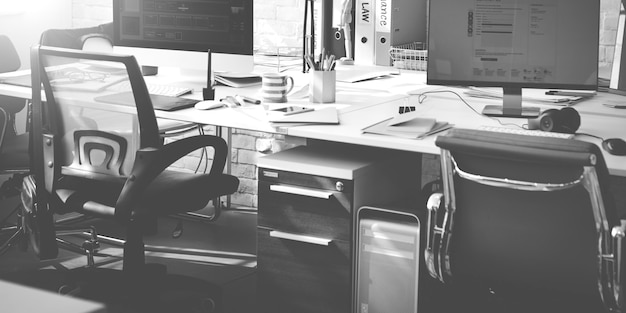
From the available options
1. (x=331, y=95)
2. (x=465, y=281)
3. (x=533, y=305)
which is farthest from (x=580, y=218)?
(x=331, y=95)

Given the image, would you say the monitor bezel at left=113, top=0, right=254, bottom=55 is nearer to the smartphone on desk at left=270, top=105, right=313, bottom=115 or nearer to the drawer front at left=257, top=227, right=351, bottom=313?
the smartphone on desk at left=270, top=105, right=313, bottom=115

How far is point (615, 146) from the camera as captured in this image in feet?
7.78

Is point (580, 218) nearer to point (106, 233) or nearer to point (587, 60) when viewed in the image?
point (587, 60)

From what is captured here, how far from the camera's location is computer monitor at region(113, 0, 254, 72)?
3383 millimetres

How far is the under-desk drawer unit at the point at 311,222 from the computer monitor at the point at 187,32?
708 mm

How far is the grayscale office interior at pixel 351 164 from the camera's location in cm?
211

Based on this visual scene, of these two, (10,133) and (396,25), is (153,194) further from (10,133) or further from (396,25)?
(396,25)

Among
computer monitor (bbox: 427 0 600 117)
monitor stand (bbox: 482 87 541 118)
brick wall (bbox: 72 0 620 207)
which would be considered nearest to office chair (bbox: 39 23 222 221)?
brick wall (bbox: 72 0 620 207)

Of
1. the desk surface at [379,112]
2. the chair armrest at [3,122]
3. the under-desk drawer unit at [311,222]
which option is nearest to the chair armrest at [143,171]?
the desk surface at [379,112]

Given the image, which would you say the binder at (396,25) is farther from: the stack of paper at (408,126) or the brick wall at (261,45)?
the stack of paper at (408,126)

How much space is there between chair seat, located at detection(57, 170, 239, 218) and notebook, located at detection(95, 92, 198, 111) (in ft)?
0.79

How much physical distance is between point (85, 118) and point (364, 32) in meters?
1.41

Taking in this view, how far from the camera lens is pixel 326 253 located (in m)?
2.69

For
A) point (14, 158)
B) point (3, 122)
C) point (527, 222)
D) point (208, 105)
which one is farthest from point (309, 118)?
point (3, 122)
